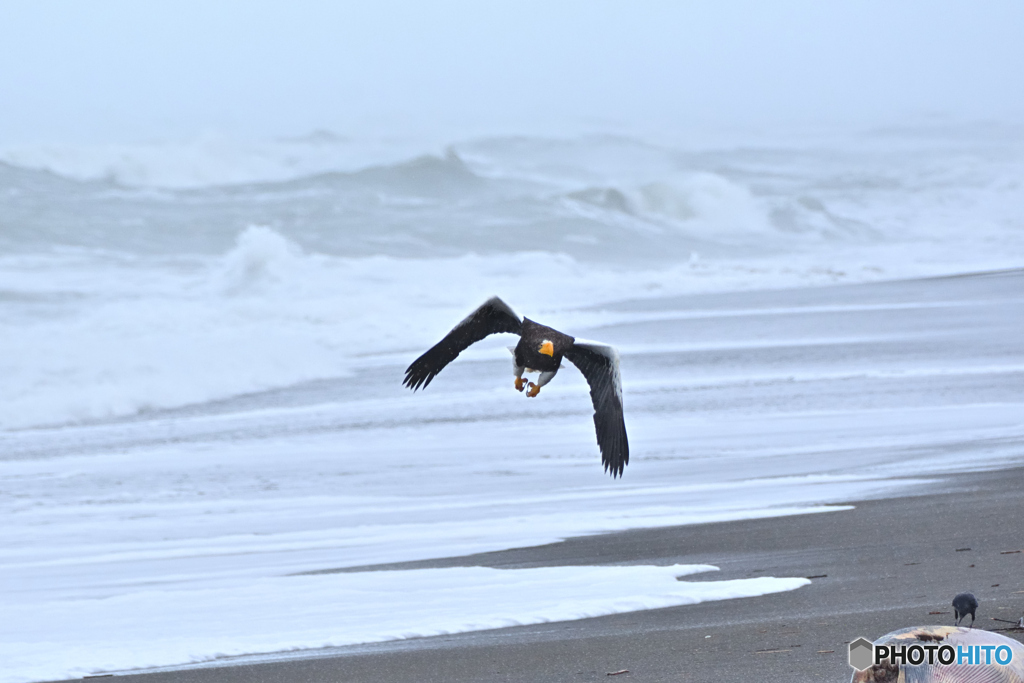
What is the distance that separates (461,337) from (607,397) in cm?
73

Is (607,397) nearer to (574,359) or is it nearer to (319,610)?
(574,359)

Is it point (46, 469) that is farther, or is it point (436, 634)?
point (46, 469)

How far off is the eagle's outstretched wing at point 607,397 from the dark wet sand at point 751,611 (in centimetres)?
82

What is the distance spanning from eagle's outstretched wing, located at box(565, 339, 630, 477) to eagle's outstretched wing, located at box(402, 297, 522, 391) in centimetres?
35

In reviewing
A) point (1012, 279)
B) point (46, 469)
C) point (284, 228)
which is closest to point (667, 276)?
point (1012, 279)

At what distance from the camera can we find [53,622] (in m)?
6.12

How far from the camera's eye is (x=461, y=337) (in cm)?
539

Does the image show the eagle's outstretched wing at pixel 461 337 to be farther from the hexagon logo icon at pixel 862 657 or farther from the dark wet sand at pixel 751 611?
the hexagon logo icon at pixel 862 657

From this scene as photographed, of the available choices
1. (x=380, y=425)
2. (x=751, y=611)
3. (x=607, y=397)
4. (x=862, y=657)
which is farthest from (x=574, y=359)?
(x=380, y=425)

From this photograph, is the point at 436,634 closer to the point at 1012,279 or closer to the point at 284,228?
the point at 1012,279

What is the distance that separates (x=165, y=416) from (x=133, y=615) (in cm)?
721

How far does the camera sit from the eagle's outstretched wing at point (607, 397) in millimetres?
5414

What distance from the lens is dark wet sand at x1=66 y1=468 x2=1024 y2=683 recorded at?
4.91m

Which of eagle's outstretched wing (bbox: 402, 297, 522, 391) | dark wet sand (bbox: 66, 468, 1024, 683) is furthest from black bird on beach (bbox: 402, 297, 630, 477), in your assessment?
dark wet sand (bbox: 66, 468, 1024, 683)
